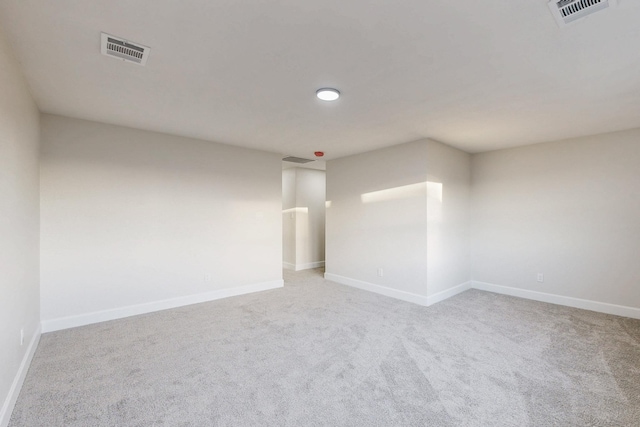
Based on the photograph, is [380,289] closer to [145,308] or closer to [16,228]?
[145,308]

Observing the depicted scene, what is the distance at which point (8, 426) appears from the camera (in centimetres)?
181

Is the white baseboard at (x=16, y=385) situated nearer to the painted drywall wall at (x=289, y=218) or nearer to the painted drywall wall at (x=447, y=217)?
the painted drywall wall at (x=447, y=217)

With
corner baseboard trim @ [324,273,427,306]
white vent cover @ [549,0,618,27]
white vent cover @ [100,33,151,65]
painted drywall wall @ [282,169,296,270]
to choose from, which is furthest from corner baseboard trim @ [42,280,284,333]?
white vent cover @ [549,0,618,27]

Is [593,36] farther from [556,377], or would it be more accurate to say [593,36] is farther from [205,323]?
[205,323]

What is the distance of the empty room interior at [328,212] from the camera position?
1872mm

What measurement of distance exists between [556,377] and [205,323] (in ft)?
11.3

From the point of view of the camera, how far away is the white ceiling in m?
1.65

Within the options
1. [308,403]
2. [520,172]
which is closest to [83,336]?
[308,403]

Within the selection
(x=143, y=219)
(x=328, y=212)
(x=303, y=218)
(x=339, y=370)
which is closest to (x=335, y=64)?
(x=339, y=370)

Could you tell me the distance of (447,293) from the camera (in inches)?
181

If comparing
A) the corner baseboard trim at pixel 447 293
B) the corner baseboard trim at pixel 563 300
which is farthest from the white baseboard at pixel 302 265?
the corner baseboard trim at pixel 563 300

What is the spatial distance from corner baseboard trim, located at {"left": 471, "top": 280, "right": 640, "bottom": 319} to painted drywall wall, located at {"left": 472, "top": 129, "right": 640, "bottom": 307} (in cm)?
5

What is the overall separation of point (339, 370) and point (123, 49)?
2.90 meters

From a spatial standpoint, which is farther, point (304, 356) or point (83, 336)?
point (83, 336)
